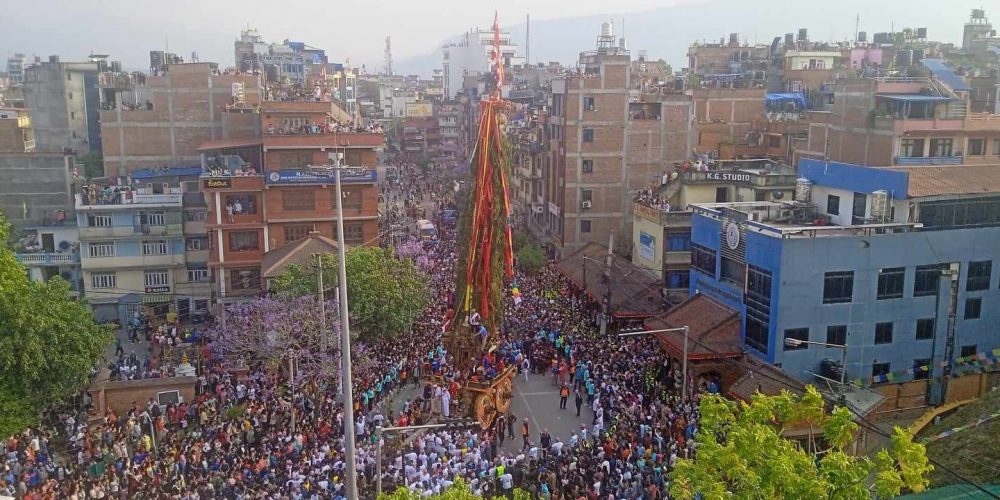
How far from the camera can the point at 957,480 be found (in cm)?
1948

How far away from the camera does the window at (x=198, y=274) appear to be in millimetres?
40219

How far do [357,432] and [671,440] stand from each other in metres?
8.34

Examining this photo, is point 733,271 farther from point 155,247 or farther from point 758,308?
→ point 155,247

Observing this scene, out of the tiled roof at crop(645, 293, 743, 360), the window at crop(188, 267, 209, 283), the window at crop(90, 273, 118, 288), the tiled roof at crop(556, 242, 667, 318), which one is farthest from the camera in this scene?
the window at crop(188, 267, 209, 283)

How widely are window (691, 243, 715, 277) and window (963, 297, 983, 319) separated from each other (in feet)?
27.4

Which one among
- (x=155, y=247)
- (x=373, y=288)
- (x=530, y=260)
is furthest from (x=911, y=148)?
(x=155, y=247)

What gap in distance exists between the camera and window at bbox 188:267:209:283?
40219mm

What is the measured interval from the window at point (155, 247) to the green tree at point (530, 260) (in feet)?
57.0

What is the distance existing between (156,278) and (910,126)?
34553 mm

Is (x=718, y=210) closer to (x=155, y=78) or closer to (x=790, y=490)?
(x=790, y=490)

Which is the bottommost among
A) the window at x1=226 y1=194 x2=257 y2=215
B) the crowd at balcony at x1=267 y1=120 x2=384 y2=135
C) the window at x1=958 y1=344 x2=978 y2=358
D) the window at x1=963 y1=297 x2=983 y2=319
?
the window at x1=958 y1=344 x2=978 y2=358

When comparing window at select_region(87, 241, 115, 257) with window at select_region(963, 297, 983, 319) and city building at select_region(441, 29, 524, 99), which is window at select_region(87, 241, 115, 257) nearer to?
window at select_region(963, 297, 983, 319)

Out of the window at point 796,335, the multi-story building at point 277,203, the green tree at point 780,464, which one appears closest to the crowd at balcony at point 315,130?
the multi-story building at point 277,203

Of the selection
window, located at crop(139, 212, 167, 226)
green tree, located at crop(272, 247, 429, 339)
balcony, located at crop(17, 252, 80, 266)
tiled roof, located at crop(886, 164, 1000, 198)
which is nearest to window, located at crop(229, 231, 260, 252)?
window, located at crop(139, 212, 167, 226)
